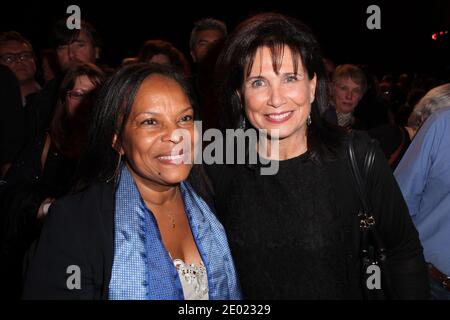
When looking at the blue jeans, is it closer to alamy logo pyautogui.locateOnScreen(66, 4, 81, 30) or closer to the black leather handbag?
the black leather handbag

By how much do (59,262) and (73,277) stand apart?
65 millimetres

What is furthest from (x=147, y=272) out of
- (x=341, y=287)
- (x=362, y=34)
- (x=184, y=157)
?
(x=362, y=34)

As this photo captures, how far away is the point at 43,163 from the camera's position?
262 cm

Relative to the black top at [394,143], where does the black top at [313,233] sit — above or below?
below

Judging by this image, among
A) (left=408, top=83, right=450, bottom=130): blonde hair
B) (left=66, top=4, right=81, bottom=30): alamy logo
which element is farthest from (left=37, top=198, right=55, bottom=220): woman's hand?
(left=408, top=83, right=450, bottom=130): blonde hair

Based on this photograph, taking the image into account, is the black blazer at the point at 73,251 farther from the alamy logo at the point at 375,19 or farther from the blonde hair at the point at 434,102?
the blonde hair at the point at 434,102

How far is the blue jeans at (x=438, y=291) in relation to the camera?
2166mm

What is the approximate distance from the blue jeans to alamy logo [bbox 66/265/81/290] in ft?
5.74

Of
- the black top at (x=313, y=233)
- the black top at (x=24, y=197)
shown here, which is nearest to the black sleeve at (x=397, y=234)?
the black top at (x=313, y=233)

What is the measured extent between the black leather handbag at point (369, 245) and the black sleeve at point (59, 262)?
1.07 m

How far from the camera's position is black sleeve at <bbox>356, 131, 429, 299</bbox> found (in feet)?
5.78
